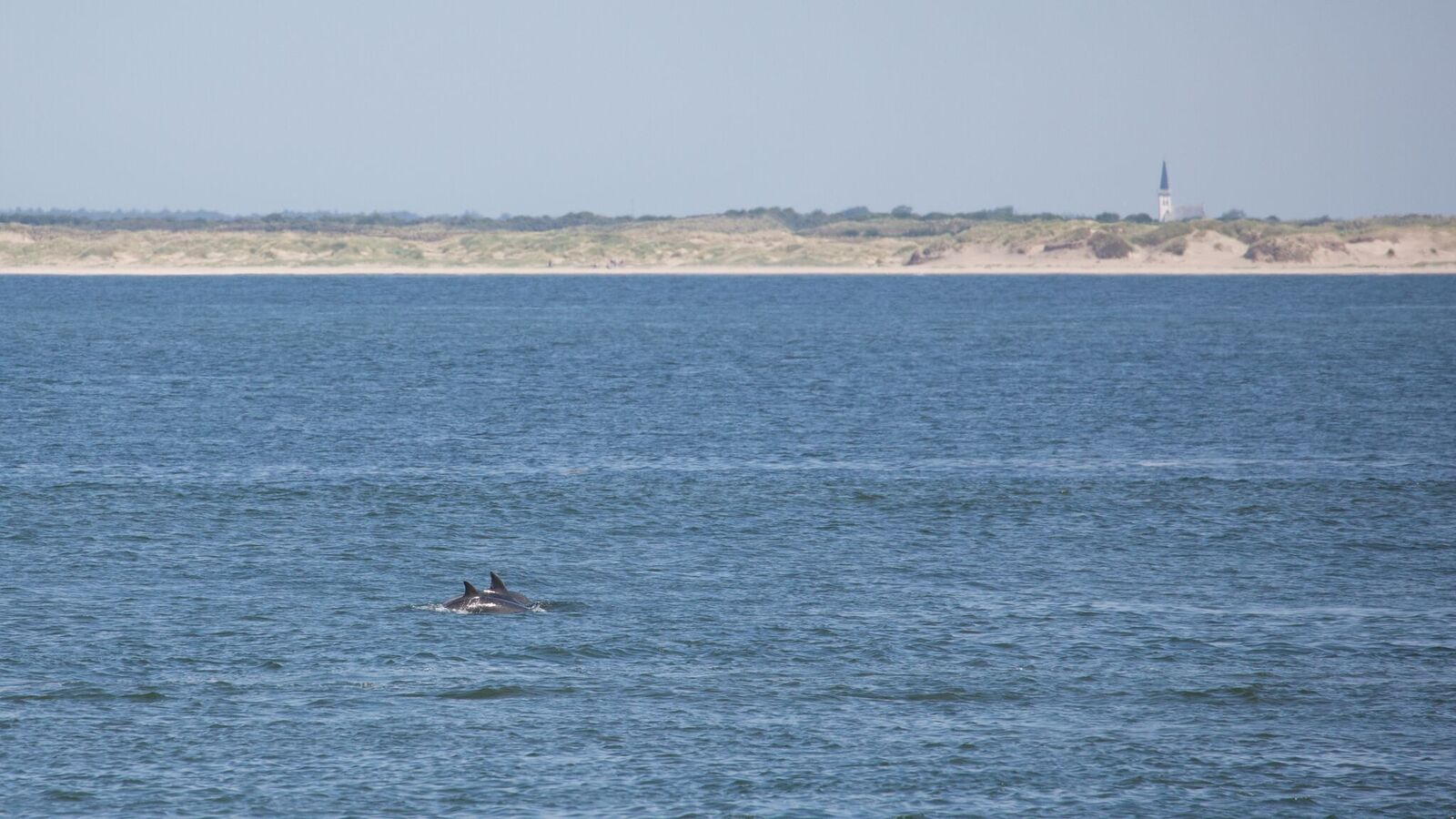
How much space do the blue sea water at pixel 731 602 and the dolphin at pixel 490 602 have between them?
58 centimetres

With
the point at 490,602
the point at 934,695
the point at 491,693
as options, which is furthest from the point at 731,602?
the point at 491,693

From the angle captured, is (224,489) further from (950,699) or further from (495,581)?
(950,699)

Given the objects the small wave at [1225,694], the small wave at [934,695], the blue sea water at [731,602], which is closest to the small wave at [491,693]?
the blue sea water at [731,602]

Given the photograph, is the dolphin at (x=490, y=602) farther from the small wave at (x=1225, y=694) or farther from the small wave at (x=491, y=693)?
the small wave at (x=1225, y=694)

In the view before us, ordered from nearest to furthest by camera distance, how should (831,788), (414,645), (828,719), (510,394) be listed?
(831,788), (828,719), (414,645), (510,394)

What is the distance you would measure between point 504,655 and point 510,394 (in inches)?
1824

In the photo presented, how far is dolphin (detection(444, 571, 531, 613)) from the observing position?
100 ft

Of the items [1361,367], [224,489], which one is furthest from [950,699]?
[1361,367]

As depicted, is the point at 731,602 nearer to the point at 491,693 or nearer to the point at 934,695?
the point at 934,695

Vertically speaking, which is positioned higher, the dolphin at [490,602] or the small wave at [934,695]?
the dolphin at [490,602]

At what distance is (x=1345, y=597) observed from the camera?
31719 mm

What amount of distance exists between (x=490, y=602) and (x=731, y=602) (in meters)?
4.37

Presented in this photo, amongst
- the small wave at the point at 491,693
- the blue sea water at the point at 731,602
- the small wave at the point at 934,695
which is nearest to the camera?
the blue sea water at the point at 731,602

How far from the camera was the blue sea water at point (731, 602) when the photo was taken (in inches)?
874
